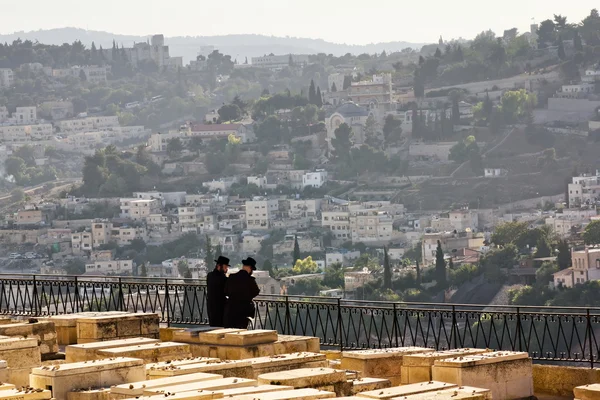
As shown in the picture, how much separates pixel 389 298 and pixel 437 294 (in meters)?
2.97

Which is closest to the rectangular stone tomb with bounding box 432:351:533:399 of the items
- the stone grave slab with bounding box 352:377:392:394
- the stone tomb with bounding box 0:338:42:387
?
the stone grave slab with bounding box 352:377:392:394

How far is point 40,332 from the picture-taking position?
35.2 feet

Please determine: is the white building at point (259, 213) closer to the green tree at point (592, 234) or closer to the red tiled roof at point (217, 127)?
the red tiled roof at point (217, 127)

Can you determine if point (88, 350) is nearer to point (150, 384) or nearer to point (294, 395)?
point (150, 384)

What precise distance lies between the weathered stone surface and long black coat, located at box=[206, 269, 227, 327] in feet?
11.9

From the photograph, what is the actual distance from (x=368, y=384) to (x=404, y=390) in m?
0.68

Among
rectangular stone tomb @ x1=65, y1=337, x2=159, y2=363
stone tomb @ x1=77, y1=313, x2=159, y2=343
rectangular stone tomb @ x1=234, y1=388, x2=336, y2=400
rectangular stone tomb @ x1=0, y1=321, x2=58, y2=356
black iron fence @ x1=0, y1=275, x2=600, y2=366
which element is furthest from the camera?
black iron fence @ x1=0, y1=275, x2=600, y2=366

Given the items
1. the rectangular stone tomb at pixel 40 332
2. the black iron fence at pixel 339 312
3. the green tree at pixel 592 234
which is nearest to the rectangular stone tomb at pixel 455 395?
the black iron fence at pixel 339 312

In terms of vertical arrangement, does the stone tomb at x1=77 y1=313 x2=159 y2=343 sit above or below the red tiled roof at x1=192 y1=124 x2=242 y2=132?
above

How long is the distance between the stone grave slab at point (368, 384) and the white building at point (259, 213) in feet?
369

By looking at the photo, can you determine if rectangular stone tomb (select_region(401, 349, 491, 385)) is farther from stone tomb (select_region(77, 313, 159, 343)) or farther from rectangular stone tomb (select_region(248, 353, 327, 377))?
stone tomb (select_region(77, 313, 159, 343))

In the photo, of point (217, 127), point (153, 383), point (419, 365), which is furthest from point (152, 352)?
point (217, 127)

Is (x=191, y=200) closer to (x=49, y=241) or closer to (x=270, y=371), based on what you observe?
(x=49, y=241)

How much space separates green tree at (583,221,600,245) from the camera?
9156 centimetres
